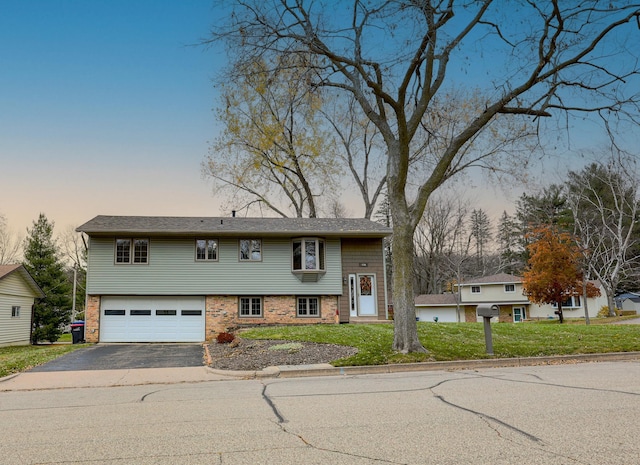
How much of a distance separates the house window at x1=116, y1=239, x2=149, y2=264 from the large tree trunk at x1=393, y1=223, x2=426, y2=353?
45.7 ft

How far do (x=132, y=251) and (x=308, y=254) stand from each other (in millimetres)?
7942

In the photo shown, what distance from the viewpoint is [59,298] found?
1384 inches

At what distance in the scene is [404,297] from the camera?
12172 millimetres

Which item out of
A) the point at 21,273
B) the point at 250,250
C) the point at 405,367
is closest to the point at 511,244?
the point at 250,250

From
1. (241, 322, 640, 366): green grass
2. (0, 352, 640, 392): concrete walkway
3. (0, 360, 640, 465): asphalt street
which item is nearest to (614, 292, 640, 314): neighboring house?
(241, 322, 640, 366): green grass

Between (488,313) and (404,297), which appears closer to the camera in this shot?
(488,313)

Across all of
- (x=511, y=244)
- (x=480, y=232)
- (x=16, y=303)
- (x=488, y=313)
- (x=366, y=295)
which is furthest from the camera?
(x=511, y=244)

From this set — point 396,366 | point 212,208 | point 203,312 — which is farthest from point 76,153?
point 396,366

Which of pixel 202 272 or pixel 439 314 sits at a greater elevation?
pixel 202 272

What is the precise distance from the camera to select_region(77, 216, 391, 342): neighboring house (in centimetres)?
2200

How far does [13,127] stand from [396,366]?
19.3 meters

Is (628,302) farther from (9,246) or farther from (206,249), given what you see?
(9,246)

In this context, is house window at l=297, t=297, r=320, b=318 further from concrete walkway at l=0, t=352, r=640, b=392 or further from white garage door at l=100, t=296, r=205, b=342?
concrete walkway at l=0, t=352, r=640, b=392

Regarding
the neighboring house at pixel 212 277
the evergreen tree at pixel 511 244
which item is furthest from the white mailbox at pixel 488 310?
the evergreen tree at pixel 511 244
